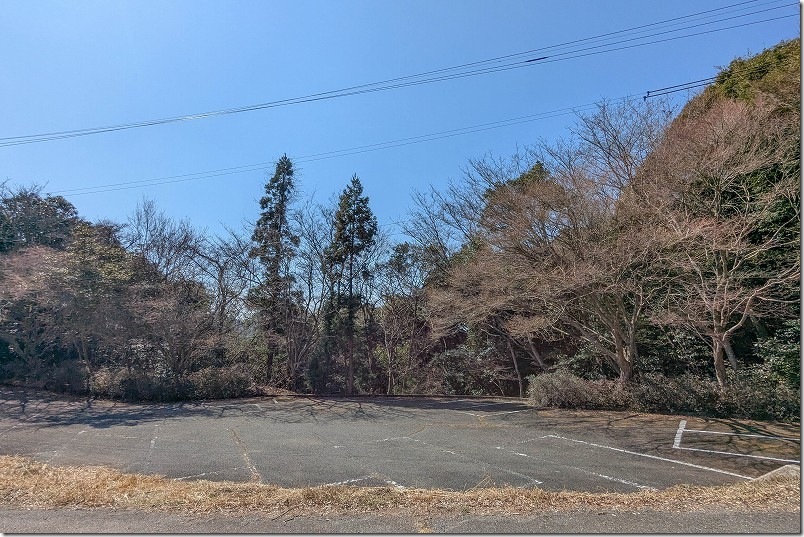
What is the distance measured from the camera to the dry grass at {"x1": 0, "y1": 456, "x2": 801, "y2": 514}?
13.3 feet

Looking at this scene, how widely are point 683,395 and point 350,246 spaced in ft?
38.7

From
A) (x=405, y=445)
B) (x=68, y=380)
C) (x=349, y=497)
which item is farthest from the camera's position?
(x=68, y=380)

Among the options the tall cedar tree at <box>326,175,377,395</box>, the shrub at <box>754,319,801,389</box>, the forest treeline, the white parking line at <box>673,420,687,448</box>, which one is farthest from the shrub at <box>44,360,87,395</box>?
the shrub at <box>754,319,801,389</box>

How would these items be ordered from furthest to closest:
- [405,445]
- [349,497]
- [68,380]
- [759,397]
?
1. [68,380]
2. [759,397]
3. [405,445]
4. [349,497]

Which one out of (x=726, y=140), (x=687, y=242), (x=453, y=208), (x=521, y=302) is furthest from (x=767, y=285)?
(x=453, y=208)

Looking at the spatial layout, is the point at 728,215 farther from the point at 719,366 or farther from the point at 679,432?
the point at 679,432

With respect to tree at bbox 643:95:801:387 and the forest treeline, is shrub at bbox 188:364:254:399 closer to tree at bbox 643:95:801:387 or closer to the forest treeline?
the forest treeline

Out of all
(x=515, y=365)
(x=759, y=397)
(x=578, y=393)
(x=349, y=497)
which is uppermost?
(x=515, y=365)

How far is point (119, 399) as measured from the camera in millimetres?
12938

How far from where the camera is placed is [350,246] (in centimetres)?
1722

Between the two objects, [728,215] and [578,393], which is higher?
[728,215]

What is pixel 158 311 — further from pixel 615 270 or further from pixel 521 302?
pixel 615 270

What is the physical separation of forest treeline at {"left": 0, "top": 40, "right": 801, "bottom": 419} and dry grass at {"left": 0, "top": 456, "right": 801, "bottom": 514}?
236 inches

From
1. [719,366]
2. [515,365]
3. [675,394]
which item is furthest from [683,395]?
[515,365]
